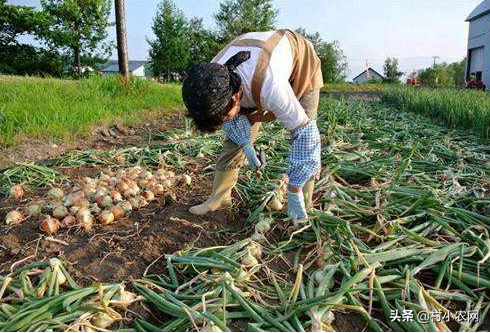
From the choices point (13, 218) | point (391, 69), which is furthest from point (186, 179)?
point (391, 69)

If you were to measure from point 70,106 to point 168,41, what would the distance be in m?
15.4

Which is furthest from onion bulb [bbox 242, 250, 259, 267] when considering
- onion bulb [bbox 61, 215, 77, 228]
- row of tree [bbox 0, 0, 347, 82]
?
row of tree [bbox 0, 0, 347, 82]

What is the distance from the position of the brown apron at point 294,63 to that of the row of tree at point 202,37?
16.0m

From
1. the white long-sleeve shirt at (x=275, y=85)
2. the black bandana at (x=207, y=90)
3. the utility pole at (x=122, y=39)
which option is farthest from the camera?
the utility pole at (x=122, y=39)

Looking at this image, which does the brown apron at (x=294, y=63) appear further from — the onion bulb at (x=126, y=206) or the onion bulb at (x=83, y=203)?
the onion bulb at (x=83, y=203)

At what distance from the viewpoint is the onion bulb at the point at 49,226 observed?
6.57 ft

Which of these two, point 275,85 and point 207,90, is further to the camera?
point 275,85

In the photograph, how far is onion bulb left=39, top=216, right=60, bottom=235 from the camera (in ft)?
6.57

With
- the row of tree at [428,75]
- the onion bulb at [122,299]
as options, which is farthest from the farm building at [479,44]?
the onion bulb at [122,299]

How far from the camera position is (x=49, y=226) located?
2.01m

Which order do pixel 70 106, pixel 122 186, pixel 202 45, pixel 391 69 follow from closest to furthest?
pixel 122 186, pixel 70 106, pixel 202 45, pixel 391 69

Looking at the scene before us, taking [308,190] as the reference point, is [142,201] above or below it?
below

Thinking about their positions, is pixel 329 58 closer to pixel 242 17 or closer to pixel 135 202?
pixel 242 17

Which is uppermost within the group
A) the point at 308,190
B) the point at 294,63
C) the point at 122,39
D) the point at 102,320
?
the point at 122,39
